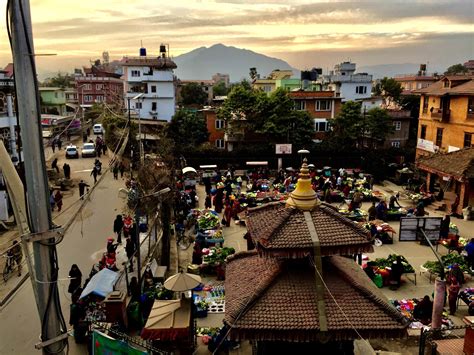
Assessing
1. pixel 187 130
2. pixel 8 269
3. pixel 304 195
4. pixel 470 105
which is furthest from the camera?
pixel 187 130

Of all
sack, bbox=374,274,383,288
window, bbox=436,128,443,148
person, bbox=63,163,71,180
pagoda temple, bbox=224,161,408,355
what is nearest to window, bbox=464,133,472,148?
window, bbox=436,128,443,148

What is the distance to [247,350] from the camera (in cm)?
1232

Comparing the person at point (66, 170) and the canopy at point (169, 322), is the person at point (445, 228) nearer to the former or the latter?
the canopy at point (169, 322)

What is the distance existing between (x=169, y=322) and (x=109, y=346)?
2618 mm

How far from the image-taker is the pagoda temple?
23.0ft

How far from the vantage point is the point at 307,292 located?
743 cm

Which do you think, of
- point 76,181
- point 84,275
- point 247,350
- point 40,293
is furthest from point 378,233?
point 76,181

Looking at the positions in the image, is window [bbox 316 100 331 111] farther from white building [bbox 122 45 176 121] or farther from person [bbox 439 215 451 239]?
person [bbox 439 215 451 239]

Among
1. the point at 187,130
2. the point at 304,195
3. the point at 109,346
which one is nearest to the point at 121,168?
the point at 187,130

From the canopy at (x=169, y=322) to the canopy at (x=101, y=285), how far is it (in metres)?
2.91

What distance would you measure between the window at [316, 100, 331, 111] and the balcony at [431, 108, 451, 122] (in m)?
14.7

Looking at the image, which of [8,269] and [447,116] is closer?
[8,269]

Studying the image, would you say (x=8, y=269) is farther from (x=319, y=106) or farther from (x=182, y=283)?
(x=319, y=106)

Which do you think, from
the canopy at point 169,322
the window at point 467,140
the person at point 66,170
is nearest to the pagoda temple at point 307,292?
the canopy at point 169,322
